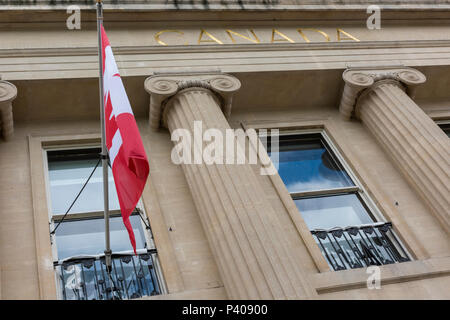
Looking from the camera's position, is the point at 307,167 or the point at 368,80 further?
the point at 368,80

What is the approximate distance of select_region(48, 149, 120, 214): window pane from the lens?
10594mm

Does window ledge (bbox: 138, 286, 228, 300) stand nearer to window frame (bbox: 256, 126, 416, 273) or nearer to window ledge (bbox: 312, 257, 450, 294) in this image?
window ledge (bbox: 312, 257, 450, 294)

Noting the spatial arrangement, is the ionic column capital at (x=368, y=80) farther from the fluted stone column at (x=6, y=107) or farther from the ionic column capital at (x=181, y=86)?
the fluted stone column at (x=6, y=107)

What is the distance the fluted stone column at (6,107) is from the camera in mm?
10859

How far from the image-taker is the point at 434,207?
419 inches

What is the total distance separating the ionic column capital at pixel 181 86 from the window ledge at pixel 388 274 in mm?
4337

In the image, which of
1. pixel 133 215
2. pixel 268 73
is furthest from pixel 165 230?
pixel 268 73

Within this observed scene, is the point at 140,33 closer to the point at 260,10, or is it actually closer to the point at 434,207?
the point at 260,10

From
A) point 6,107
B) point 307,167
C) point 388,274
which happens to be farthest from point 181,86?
point 388,274

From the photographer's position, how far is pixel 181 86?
11773 millimetres

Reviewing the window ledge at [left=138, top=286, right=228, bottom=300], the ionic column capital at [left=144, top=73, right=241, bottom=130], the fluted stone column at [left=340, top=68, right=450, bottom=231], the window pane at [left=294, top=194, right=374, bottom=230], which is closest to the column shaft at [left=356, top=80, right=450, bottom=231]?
the fluted stone column at [left=340, top=68, right=450, bottom=231]

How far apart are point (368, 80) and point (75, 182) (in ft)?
19.7

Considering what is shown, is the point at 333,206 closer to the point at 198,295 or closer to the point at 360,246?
the point at 360,246

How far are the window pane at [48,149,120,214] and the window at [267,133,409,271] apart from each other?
3293 millimetres
